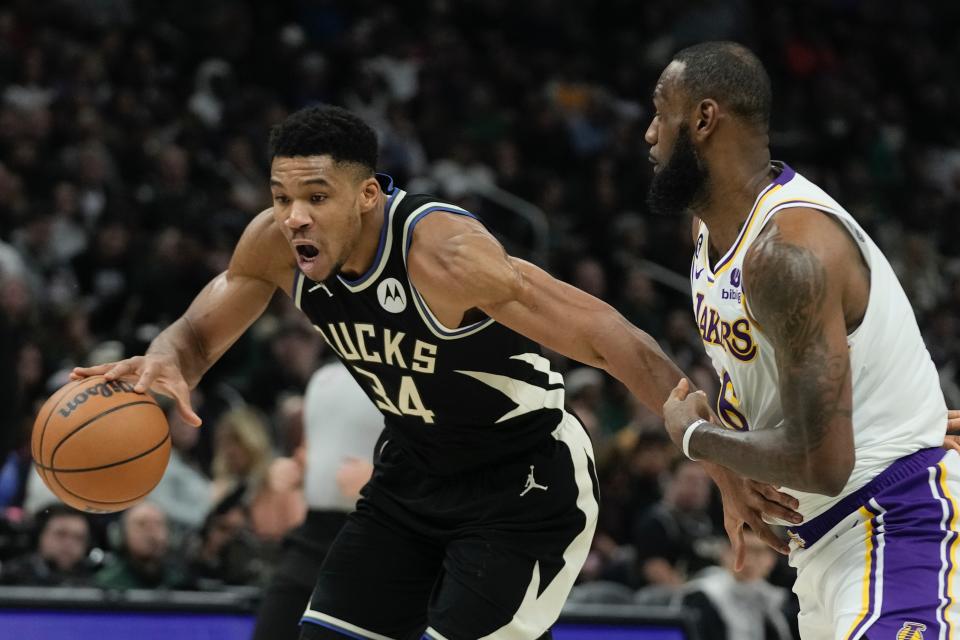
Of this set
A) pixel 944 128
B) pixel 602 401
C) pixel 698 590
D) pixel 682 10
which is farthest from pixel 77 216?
pixel 944 128

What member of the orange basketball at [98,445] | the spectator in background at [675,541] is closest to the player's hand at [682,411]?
the orange basketball at [98,445]

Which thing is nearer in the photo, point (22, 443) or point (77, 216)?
point (22, 443)

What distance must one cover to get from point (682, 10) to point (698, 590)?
11.1m

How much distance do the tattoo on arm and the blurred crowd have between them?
3.99 meters

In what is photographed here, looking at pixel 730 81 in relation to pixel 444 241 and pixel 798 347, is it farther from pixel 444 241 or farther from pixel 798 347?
pixel 444 241

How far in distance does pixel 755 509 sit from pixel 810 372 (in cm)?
63

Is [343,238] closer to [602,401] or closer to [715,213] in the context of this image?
[715,213]

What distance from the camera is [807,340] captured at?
3.33m

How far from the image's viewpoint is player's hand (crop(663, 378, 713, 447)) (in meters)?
3.72

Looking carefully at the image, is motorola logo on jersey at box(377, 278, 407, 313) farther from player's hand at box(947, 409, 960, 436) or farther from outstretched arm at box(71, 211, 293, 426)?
player's hand at box(947, 409, 960, 436)

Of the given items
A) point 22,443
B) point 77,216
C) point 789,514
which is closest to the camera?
point 789,514

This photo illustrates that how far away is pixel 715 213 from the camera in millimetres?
3801

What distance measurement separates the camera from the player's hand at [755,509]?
369 centimetres

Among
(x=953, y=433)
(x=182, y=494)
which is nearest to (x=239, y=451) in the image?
(x=182, y=494)
